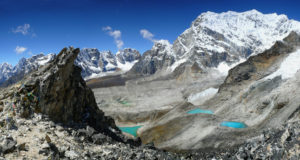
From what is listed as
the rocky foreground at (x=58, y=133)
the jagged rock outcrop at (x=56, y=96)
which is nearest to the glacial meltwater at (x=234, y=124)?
the jagged rock outcrop at (x=56, y=96)

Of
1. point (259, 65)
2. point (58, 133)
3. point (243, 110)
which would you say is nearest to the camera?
point (58, 133)

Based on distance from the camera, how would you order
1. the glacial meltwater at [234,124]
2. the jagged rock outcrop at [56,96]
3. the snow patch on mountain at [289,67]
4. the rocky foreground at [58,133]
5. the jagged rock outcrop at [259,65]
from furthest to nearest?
the jagged rock outcrop at [259,65] → the snow patch on mountain at [289,67] → the glacial meltwater at [234,124] → the jagged rock outcrop at [56,96] → the rocky foreground at [58,133]

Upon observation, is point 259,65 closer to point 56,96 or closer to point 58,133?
point 56,96

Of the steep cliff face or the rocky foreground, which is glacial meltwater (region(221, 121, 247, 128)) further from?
the rocky foreground

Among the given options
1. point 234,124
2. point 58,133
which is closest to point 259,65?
point 234,124

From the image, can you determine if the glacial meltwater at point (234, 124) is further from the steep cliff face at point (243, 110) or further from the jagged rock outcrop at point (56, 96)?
the jagged rock outcrop at point (56, 96)

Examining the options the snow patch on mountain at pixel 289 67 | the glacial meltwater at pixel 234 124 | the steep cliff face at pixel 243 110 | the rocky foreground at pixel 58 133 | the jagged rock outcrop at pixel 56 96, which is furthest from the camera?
the snow patch on mountain at pixel 289 67

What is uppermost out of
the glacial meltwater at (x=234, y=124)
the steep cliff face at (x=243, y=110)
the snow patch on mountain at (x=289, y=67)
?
the snow patch on mountain at (x=289, y=67)

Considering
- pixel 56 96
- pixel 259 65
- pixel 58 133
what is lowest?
pixel 58 133

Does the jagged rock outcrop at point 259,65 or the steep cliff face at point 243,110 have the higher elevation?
the jagged rock outcrop at point 259,65

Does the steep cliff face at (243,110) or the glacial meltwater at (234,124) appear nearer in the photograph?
the steep cliff face at (243,110)
